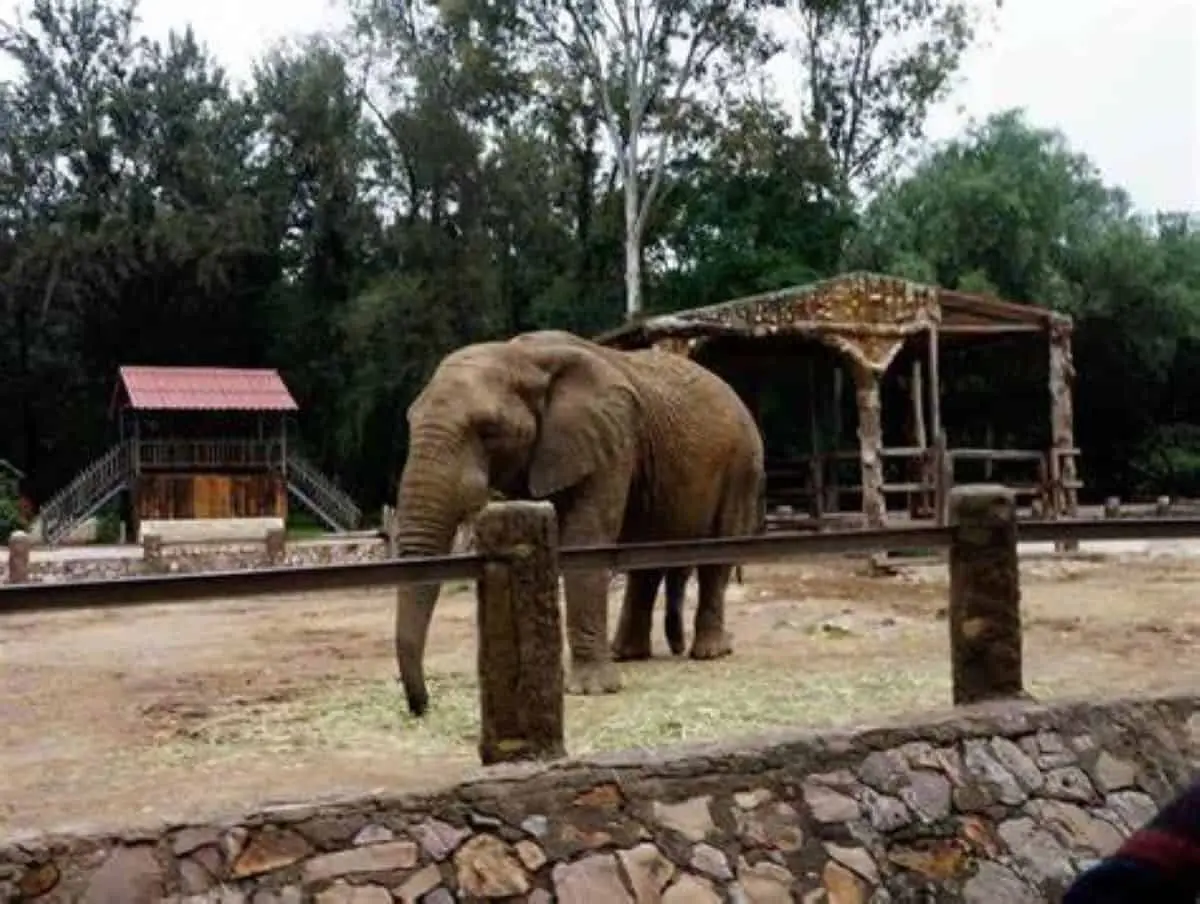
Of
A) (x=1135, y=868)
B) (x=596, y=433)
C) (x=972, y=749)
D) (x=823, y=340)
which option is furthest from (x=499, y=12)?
(x=1135, y=868)

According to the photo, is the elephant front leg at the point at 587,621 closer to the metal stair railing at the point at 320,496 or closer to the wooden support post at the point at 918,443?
the wooden support post at the point at 918,443

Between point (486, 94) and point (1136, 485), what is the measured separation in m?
16.8

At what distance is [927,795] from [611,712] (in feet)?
9.23

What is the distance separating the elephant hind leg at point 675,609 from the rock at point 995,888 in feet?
17.3

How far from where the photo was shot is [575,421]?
854 centimetres

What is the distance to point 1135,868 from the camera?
119cm

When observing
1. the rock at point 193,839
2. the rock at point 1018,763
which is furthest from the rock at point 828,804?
the rock at point 193,839

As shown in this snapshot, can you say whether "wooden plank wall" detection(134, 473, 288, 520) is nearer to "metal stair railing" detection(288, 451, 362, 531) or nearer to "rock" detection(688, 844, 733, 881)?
"metal stair railing" detection(288, 451, 362, 531)

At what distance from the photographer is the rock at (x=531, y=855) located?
13.6 ft

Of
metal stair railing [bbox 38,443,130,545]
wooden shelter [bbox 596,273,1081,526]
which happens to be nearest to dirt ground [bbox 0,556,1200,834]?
wooden shelter [bbox 596,273,1081,526]

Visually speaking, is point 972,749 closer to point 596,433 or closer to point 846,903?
point 846,903

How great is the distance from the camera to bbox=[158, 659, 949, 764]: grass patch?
6.65m

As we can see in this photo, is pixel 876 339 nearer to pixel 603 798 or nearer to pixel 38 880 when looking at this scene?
pixel 603 798

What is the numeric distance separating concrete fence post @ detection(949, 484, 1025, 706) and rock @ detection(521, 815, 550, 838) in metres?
1.59
